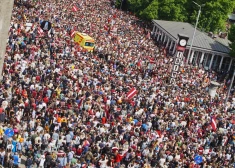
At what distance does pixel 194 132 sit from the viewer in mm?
27344

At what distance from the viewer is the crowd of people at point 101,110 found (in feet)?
66.5

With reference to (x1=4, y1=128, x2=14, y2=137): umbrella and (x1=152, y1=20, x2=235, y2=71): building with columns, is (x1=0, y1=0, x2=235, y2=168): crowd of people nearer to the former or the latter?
(x1=4, y1=128, x2=14, y2=137): umbrella

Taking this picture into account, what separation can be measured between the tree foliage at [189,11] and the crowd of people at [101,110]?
22.9 metres

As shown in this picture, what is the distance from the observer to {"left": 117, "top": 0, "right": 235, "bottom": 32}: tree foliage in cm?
6698

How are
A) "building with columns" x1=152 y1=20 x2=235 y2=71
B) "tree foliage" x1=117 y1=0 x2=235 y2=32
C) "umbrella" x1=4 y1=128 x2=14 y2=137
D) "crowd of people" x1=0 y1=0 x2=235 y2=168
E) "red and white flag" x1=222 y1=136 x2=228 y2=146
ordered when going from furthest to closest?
"tree foliage" x1=117 y1=0 x2=235 y2=32, "building with columns" x1=152 y1=20 x2=235 y2=71, "red and white flag" x1=222 y1=136 x2=228 y2=146, "crowd of people" x1=0 y1=0 x2=235 y2=168, "umbrella" x1=4 y1=128 x2=14 y2=137

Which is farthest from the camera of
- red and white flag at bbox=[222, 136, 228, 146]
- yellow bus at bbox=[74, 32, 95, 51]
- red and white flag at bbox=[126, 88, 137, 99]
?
yellow bus at bbox=[74, 32, 95, 51]

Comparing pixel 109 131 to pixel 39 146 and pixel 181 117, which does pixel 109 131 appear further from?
pixel 181 117

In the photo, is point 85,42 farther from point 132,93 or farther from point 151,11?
point 151,11

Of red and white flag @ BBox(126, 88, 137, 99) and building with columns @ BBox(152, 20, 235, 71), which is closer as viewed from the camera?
red and white flag @ BBox(126, 88, 137, 99)

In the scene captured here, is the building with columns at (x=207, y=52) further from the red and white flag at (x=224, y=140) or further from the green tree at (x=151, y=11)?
the red and white flag at (x=224, y=140)

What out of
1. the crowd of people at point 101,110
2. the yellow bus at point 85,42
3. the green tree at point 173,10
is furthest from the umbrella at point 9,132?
the green tree at point 173,10

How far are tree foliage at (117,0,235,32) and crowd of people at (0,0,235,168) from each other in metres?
22.9

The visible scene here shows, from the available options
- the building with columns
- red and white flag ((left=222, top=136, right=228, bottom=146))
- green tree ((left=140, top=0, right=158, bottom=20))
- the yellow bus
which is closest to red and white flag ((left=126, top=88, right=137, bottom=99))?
red and white flag ((left=222, top=136, right=228, bottom=146))

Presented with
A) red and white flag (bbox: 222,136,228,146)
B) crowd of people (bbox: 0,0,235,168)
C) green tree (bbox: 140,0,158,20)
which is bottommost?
red and white flag (bbox: 222,136,228,146)
